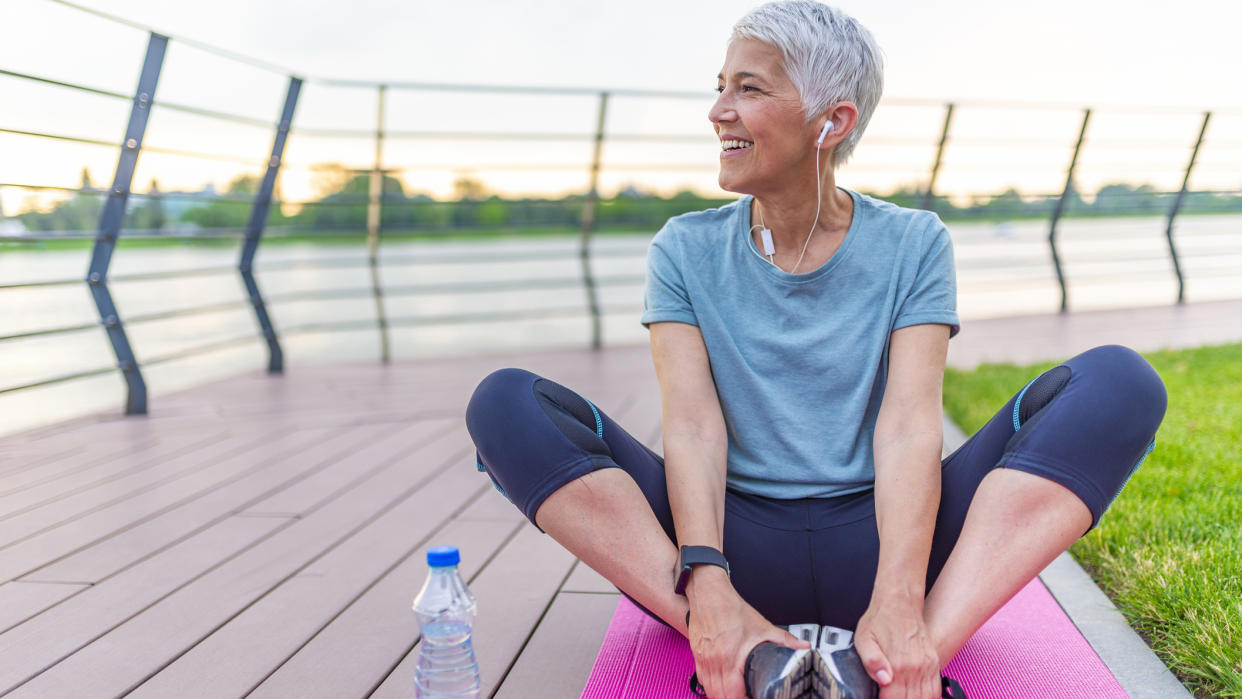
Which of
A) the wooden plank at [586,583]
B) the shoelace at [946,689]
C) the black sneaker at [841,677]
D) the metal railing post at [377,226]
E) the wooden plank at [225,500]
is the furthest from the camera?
the metal railing post at [377,226]

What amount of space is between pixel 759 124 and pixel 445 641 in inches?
34.4

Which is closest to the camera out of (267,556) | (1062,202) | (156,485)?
(267,556)

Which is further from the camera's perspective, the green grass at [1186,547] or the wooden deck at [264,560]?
the wooden deck at [264,560]

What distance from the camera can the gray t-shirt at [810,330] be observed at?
136 centimetres

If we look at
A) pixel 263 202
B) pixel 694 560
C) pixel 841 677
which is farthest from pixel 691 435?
pixel 263 202

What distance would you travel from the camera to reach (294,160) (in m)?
4.10

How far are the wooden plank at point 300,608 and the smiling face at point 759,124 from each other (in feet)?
3.10

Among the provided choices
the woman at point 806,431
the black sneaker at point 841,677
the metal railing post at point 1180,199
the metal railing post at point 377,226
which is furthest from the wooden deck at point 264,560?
the metal railing post at point 1180,199

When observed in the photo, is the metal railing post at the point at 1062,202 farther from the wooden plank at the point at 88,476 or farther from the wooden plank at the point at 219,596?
the wooden plank at the point at 88,476

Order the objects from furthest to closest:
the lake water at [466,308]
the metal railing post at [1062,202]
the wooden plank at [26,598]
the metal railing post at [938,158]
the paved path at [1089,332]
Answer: the metal railing post at [1062,202], the metal railing post at [938,158], the lake water at [466,308], the paved path at [1089,332], the wooden plank at [26,598]

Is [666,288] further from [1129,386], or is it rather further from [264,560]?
[264,560]

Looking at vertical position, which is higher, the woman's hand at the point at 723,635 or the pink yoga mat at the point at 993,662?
the woman's hand at the point at 723,635

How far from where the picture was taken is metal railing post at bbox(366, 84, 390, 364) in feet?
14.3

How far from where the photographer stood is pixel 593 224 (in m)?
4.73
